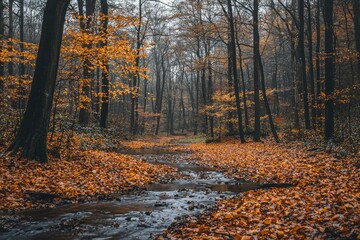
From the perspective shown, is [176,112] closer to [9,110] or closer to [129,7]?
[129,7]

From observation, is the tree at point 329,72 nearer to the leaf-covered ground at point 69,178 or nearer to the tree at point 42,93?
the leaf-covered ground at point 69,178

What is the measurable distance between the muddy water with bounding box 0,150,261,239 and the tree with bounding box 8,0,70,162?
13.5 feet

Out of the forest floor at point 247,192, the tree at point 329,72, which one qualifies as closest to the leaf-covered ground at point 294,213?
the forest floor at point 247,192

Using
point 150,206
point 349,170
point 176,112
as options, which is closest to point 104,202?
point 150,206

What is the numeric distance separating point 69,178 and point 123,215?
3455mm

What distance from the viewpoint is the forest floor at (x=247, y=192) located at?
4961 mm

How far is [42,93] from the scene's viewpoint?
1021cm

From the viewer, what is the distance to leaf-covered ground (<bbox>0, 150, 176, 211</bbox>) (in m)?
7.29

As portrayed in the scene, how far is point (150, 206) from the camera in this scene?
718 cm

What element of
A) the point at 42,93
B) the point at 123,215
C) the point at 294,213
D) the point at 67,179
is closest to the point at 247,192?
the point at 294,213

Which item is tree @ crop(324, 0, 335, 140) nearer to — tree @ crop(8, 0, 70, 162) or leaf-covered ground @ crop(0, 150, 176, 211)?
leaf-covered ground @ crop(0, 150, 176, 211)

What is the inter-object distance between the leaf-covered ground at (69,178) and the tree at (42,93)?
2.40ft

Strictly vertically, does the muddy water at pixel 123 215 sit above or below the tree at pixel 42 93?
below

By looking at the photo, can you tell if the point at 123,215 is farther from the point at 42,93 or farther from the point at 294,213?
the point at 42,93
